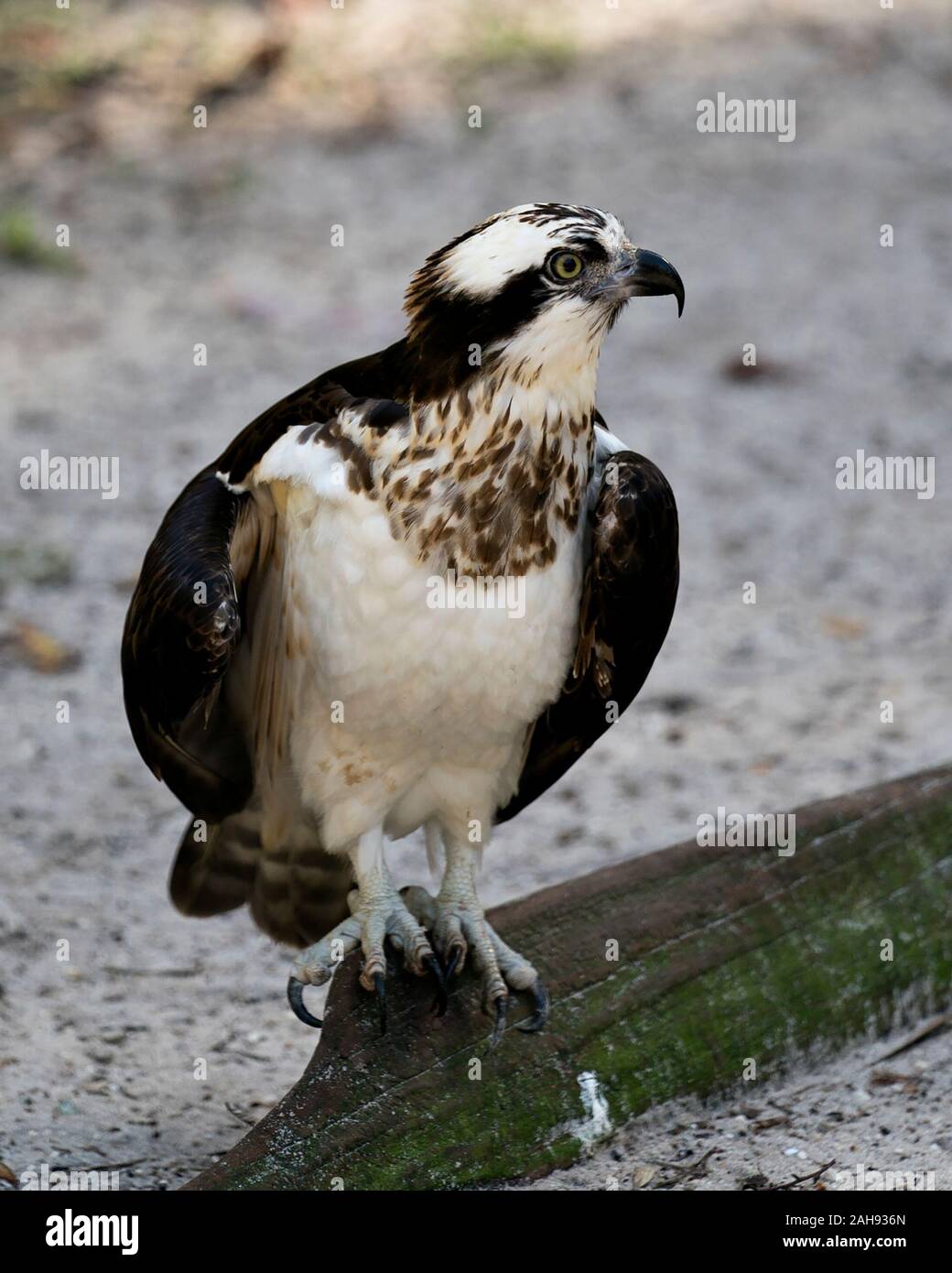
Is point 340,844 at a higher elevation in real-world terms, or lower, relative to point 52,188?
lower

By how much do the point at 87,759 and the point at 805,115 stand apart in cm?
651

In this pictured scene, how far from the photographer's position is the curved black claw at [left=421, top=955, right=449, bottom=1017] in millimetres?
3729

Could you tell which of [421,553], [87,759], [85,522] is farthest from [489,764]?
[85,522]

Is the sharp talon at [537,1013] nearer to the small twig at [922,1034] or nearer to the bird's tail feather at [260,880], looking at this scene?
the bird's tail feather at [260,880]

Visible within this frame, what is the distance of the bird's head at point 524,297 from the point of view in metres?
3.41

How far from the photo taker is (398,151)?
32.2 ft

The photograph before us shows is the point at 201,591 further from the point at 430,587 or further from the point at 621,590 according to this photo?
the point at 621,590

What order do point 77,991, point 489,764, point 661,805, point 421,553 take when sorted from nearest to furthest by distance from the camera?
point 421,553, point 489,764, point 77,991, point 661,805

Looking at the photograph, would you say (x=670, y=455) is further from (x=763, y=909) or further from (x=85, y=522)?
(x=763, y=909)

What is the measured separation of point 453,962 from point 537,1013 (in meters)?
0.22
